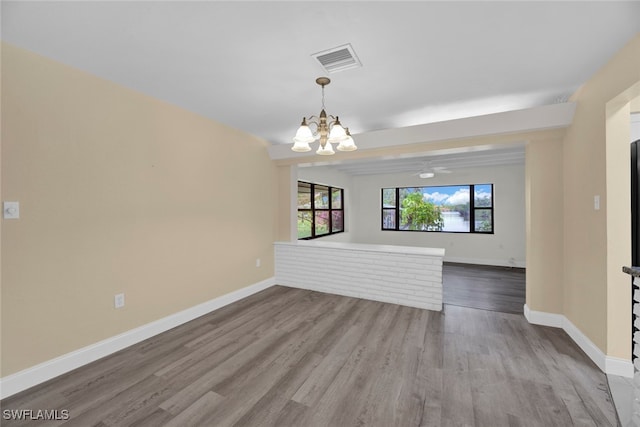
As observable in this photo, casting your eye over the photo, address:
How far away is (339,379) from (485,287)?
3527mm

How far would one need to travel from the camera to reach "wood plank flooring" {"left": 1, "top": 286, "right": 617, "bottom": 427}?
1601mm

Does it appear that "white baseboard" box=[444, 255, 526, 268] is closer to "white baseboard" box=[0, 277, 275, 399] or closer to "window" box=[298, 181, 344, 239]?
"window" box=[298, 181, 344, 239]

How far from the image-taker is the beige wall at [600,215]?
1938mm

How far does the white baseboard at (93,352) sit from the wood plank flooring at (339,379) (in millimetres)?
73

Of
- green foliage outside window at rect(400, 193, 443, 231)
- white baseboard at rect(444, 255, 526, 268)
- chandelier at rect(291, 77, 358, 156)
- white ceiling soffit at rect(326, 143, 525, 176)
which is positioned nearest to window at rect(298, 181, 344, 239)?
white ceiling soffit at rect(326, 143, 525, 176)

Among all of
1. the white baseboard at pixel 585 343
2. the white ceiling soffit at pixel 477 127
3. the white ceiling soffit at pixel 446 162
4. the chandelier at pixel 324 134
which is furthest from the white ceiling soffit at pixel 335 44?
the white baseboard at pixel 585 343

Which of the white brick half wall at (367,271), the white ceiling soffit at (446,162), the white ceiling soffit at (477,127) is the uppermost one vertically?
the white ceiling soffit at (446,162)

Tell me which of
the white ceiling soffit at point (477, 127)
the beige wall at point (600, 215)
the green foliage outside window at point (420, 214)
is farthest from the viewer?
the green foliage outside window at point (420, 214)

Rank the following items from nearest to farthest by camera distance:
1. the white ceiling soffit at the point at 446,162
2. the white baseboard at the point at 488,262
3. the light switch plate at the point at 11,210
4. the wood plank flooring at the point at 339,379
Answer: the wood plank flooring at the point at 339,379
the light switch plate at the point at 11,210
the white ceiling soffit at the point at 446,162
the white baseboard at the point at 488,262

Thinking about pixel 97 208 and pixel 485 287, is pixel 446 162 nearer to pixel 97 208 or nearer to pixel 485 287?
pixel 485 287

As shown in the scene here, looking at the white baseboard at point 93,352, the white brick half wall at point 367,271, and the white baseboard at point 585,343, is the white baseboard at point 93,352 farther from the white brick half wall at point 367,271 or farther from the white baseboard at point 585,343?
→ the white baseboard at point 585,343

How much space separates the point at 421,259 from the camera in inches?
131

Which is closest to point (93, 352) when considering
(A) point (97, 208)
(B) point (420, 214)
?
(A) point (97, 208)

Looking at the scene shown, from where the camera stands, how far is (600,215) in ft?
6.82
